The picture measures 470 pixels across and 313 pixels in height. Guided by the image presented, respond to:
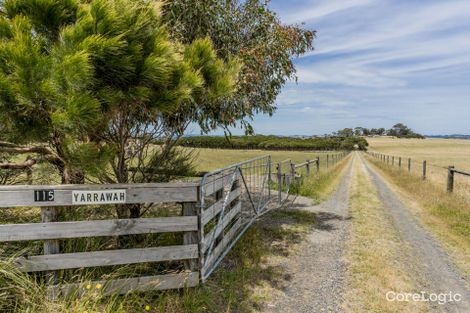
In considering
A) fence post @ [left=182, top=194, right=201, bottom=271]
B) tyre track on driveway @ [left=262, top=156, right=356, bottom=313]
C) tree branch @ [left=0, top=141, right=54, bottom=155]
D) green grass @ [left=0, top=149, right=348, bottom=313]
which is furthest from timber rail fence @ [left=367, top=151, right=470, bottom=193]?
tree branch @ [left=0, top=141, right=54, bottom=155]

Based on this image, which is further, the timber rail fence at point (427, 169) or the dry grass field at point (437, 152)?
the dry grass field at point (437, 152)

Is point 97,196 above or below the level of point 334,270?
above

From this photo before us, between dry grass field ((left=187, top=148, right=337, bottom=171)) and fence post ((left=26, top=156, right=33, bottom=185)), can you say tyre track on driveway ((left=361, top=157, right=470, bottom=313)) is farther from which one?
fence post ((left=26, top=156, right=33, bottom=185))

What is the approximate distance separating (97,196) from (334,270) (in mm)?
3960

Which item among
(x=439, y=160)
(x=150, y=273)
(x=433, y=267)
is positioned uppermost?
(x=150, y=273)

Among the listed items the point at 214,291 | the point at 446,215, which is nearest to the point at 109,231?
the point at 214,291

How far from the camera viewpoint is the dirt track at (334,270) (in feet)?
15.6

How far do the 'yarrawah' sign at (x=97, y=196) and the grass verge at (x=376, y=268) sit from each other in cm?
314

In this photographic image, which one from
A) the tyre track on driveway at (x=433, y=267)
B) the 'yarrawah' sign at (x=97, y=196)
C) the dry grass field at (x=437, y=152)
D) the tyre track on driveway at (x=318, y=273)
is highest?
the 'yarrawah' sign at (x=97, y=196)

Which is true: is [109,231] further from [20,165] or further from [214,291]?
[20,165]

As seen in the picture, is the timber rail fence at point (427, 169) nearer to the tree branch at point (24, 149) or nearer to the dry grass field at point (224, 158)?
the dry grass field at point (224, 158)

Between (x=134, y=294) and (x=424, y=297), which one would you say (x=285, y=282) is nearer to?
(x=424, y=297)

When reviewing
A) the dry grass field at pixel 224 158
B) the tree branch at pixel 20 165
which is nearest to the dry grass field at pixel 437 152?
the dry grass field at pixel 224 158

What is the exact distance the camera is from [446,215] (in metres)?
9.85
